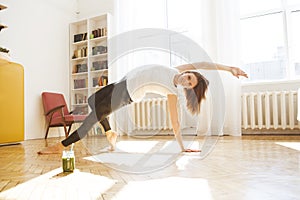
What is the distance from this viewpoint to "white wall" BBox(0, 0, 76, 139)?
4.37m

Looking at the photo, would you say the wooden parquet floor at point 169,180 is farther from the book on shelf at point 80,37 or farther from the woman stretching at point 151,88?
the book on shelf at point 80,37

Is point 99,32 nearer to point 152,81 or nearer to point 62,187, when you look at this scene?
point 152,81

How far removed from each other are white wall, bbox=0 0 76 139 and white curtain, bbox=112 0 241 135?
3.72ft

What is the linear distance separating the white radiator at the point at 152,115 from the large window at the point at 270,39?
1.41 m

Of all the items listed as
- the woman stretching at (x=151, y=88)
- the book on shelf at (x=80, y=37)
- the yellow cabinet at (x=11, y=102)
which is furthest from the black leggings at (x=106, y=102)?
the book on shelf at (x=80, y=37)

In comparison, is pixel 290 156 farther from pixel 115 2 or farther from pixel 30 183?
pixel 115 2

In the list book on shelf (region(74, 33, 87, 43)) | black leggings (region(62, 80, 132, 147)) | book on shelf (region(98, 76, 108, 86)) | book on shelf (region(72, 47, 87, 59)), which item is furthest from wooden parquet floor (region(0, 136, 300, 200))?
book on shelf (region(74, 33, 87, 43))

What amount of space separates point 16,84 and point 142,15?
2.39 meters

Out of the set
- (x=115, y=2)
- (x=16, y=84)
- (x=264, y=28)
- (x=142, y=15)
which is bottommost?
(x=16, y=84)

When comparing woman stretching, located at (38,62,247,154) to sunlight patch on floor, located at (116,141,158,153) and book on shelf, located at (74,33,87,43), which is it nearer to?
sunlight patch on floor, located at (116,141,158,153)

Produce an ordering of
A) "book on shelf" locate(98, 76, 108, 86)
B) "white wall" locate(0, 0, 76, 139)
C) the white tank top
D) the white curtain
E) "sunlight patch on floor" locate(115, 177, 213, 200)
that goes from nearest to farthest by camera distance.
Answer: "sunlight patch on floor" locate(115, 177, 213, 200) → the white tank top → the white curtain → "white wall" locate(0, 0, 76, 139) → "book on shelf" locate(98, 76, 108, 86)

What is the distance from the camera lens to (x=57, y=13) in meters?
5.18

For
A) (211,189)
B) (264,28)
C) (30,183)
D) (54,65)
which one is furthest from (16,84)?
(264,28)

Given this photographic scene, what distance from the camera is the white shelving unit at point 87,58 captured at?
504 cm
